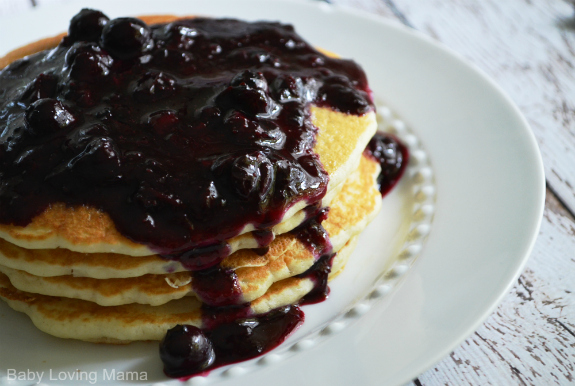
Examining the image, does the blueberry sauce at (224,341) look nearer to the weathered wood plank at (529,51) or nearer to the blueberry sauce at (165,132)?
the blueberry sauce at (165,132)

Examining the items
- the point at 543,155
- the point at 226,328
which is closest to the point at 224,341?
the point at 226,328

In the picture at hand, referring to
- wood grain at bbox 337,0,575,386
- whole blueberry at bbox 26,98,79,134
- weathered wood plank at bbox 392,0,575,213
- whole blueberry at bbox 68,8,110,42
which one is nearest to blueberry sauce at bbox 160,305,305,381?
wood grain at bbox 337,0,575,386

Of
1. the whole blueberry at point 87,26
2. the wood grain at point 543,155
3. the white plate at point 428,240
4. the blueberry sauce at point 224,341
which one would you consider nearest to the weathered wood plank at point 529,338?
the wood grain at point 543,155

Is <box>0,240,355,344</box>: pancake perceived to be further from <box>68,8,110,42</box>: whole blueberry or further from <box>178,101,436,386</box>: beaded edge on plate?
<box>68,8,110,42</box>: whole blueberry

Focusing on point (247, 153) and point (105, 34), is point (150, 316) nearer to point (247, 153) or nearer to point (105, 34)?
point (247, 153)

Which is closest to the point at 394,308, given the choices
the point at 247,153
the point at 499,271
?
the point at 499,271

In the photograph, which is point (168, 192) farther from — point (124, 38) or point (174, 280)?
point (124, 38)
